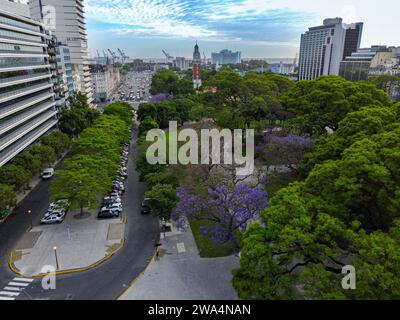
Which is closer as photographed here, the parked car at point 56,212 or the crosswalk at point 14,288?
the crosswalk at point 14,288

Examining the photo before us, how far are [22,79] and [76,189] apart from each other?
20.3 meters

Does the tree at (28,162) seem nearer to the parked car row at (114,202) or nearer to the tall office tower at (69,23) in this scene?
the parked car row at (114,202)

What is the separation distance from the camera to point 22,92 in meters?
36.6

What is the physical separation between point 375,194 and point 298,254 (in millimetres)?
5344

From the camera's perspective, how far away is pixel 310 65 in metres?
129

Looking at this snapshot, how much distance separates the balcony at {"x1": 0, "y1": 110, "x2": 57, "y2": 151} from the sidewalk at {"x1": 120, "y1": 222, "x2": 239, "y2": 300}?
2209cm

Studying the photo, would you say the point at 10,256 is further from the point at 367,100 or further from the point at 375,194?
the point at 367,100

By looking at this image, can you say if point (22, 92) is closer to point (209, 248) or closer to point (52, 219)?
point (52, 219)

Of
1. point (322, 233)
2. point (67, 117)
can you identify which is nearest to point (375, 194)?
point (322, 233)

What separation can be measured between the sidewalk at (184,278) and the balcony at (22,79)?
2514cm

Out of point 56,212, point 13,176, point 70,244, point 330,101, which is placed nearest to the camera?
point 70,244

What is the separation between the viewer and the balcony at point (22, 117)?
32.1 meters

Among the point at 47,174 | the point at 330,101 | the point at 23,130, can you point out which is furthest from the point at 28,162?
the point at 330,101

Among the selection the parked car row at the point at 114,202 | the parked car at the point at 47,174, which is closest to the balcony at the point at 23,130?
the parked car at the point at 47,174
